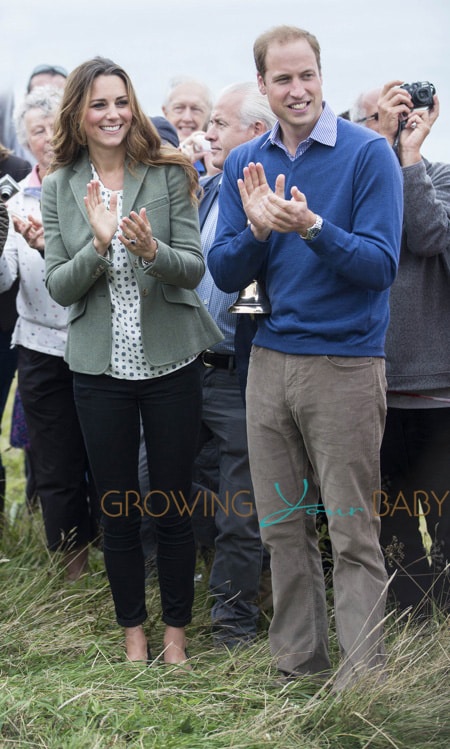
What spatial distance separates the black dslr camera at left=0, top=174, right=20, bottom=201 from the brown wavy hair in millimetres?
382

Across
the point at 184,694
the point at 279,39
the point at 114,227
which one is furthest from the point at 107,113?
the point at 184,694

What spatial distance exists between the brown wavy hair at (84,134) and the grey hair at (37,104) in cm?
113

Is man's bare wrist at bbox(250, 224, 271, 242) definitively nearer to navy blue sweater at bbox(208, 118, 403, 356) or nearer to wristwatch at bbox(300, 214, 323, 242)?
navy blue sweater at bbox(208, 118, 403, 356)

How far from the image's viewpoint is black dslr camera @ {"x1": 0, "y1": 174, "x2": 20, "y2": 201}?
3.93m

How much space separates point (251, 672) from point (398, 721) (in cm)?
62

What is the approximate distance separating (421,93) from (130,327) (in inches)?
50.8

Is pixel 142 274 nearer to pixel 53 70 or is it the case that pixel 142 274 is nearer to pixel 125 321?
pixel 125 321

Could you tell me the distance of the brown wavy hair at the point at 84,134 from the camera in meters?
3.52

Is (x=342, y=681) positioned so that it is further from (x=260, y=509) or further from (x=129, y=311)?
(x=129, y=311)

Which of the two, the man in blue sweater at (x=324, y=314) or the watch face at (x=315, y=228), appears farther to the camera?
the man in blue sweater at (x=324, y=314)

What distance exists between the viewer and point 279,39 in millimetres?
3115

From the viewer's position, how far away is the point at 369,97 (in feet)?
13.1

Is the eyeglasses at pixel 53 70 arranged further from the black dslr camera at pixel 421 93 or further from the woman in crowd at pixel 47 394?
the black dslr camera at pixel 421 93

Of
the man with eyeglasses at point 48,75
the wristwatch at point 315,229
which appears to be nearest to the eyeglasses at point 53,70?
the man with eyeglasses at point 48,75
